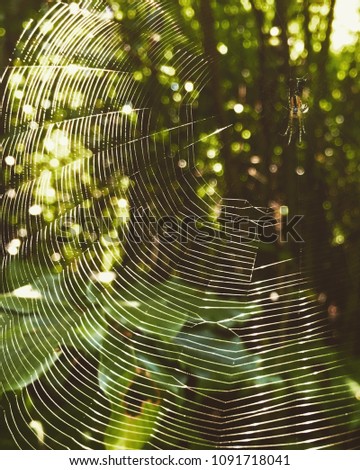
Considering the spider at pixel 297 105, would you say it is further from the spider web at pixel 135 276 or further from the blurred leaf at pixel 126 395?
the blurred leaf at pixel 126 395

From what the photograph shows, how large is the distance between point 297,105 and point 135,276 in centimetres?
42

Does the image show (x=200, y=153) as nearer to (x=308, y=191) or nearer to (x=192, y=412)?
(x=308, y=191)

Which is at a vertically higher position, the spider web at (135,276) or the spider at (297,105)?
the spider at (297,105)

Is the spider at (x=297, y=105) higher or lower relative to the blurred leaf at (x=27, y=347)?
higher

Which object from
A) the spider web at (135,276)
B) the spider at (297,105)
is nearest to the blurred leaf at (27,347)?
the spider web at (135,276)

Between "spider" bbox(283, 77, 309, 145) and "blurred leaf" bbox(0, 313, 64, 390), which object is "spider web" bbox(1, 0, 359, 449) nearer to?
"blurred leaf" bbox(0, 313, 64, 390)

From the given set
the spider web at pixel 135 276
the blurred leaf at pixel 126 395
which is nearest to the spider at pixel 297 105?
the spider web at pixel 135 276

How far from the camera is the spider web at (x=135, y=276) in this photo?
2.38 feet

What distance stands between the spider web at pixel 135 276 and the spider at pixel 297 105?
0.47 ft

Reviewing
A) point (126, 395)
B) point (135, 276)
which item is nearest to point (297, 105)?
point (135, 276)

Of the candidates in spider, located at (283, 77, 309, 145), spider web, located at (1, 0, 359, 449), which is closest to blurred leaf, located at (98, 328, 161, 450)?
spider web, located at (1, 0, 359, 449)

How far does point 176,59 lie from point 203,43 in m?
0.06

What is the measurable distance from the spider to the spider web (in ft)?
0.47

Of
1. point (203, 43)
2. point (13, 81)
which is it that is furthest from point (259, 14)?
point (13, 81)
